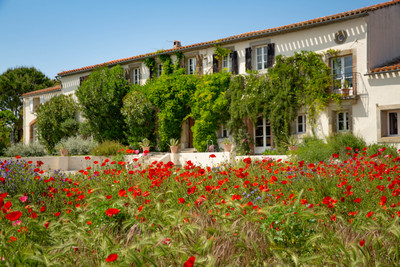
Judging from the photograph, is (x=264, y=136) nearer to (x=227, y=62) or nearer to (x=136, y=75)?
(x=227, y=62)

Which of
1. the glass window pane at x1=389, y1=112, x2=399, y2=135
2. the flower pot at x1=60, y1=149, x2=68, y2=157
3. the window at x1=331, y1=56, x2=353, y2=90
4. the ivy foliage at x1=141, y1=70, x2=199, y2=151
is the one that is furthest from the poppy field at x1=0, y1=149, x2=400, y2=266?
the ivy foliage at x1=141, y1=70, x2=199, y2=151

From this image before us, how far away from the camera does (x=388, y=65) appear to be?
17250mm

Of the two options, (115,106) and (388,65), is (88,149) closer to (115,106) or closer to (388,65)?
(115,106)

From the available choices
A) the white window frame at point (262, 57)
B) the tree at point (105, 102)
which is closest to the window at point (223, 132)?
the white window frame at point (262, 57)

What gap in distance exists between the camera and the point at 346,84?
16.9 meters

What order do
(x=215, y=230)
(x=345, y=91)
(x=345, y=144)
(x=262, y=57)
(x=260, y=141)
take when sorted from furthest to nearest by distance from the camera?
1. (x=262, y=57)
2. (x=260, y=141)
3. (x=345, y=91)
4. (x=345, y=144)
5. (x=215, y=230)

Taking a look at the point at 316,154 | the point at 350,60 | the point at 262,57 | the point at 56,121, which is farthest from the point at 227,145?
the point at 56,121

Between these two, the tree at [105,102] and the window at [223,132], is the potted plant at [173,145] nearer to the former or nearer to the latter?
the window at [223,132]

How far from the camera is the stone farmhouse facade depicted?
16266 mm

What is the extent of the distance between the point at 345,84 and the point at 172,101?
8.67m

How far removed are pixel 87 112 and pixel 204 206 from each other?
2068 centimetres

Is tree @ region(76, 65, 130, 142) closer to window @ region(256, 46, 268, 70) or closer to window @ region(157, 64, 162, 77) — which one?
window @ region(157, 64, 162, 77)

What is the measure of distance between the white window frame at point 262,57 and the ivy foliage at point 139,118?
6.34 m

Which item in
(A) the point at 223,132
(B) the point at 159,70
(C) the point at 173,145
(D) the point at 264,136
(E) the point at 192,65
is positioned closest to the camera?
(D) the point at 264,136
